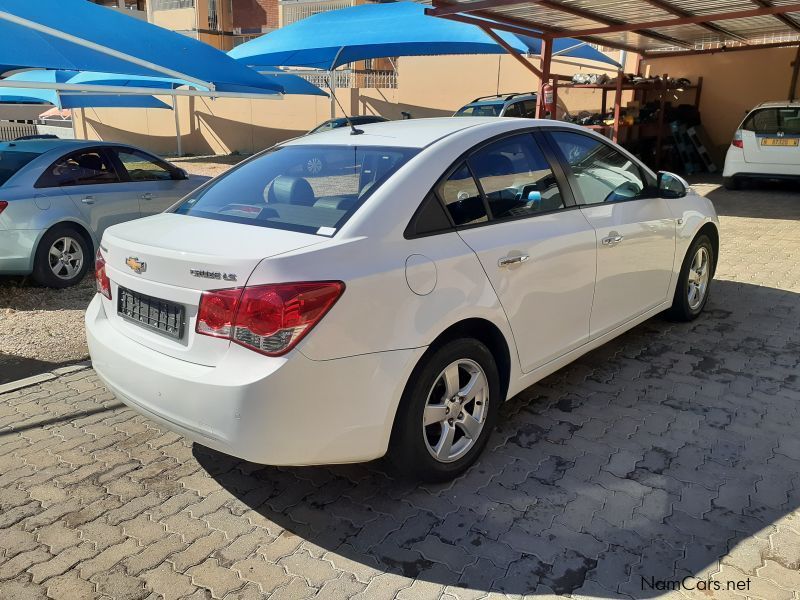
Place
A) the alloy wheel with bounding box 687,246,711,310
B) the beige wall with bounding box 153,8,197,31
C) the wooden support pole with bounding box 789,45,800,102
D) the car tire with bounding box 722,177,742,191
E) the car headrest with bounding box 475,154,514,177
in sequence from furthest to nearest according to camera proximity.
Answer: the beige wall with bounding box 153,8,197,31 < the wooden support pole with bounding box 789,45,800,102 < the car tire with bounding box 722,177,742,191 < the alloy wheel with bounding box 687,246,711,310 < the car headrest with bounding box 475,154,514,177

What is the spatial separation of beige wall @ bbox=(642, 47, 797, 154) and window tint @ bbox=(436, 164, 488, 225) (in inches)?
555

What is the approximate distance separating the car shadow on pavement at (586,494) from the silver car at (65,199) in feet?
12.6

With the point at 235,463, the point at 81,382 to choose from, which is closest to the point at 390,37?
the point at 81,382

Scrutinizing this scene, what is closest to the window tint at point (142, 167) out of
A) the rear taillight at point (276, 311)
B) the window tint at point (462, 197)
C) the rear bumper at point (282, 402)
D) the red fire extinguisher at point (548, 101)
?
the rear bumper at point (282, 402)

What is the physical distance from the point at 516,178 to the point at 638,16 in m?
7.50

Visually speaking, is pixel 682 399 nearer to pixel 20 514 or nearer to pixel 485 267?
pixel 485 267

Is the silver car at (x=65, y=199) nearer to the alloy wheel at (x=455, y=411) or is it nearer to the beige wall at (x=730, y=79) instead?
the alloy wheel at (x=455, y=411)

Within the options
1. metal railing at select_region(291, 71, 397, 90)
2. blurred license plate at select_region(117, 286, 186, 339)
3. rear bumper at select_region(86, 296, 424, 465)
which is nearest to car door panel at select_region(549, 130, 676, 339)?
rear bumper at select_region(86, 296, 424, 465)

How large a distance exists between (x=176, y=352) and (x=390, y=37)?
11.9 m

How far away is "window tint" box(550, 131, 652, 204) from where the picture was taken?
3.97 m

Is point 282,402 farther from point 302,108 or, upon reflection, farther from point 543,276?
point 302,108

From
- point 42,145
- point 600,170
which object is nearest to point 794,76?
point 600,170

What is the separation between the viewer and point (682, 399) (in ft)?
13.3

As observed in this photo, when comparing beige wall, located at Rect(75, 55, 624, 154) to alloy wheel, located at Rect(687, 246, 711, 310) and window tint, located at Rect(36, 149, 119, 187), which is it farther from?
window tint, located at Rect(36, 149, 119, 187)
